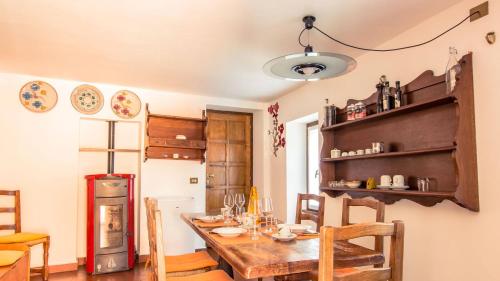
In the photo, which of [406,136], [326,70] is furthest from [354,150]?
[326,70]

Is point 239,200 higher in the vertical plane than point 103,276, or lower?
higher

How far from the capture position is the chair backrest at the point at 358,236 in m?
1.13

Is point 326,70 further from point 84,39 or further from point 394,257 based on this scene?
point 84,39

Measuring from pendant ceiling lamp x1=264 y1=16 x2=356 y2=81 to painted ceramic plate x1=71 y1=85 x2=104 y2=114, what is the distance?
285cm

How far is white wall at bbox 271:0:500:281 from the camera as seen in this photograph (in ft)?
6.26

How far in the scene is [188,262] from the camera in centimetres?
241

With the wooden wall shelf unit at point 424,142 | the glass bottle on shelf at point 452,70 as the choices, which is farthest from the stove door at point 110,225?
the glass bottle on shelf at point 452,70

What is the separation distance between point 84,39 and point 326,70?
2052 mm

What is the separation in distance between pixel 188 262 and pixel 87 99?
8.75ft

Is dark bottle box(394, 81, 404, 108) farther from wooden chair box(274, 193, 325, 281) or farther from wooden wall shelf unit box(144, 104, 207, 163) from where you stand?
wooden wall shelf unit box(144, 104, 207, 163)

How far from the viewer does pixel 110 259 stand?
3670 millimetres

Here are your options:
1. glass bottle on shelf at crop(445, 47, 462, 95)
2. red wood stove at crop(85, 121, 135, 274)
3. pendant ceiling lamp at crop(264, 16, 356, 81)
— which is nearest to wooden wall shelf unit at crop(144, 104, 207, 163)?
red wood stove at crop(85, 121, 135, 274)

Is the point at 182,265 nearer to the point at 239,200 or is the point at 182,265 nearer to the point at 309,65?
the point at 239,200

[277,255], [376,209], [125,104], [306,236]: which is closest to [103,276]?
[125,104]
